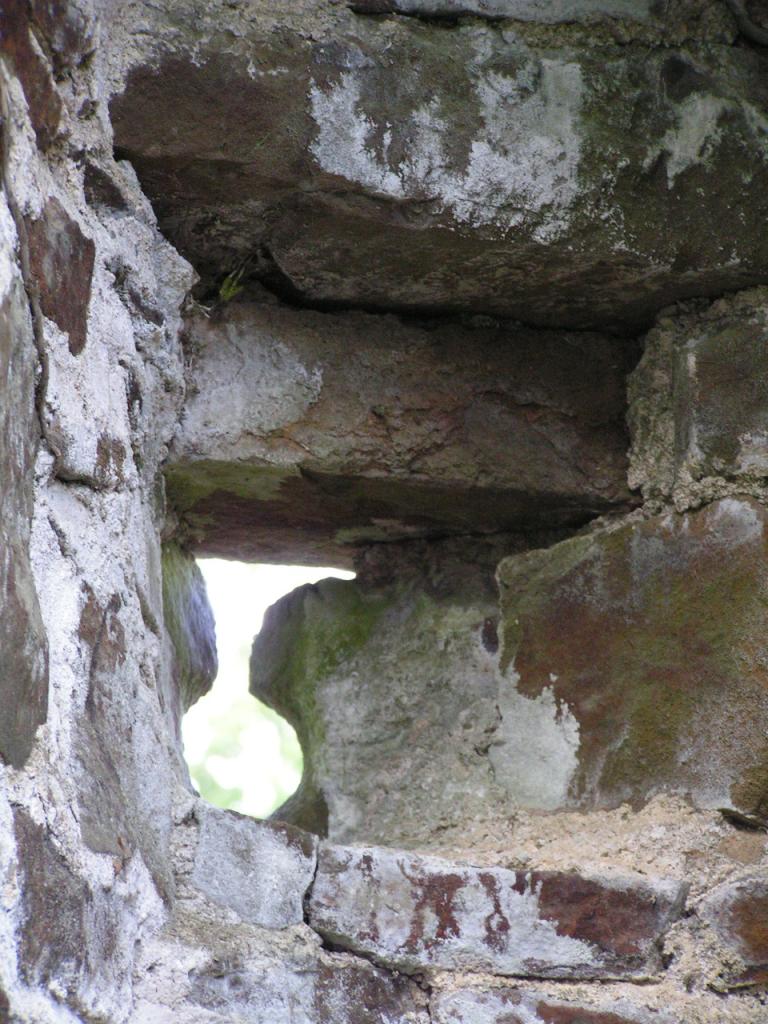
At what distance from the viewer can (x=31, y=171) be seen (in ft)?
3.43

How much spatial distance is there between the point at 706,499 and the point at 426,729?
424 millimetres

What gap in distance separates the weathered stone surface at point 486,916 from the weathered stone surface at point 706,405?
0.44m

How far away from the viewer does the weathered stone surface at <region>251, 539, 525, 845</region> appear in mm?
1491

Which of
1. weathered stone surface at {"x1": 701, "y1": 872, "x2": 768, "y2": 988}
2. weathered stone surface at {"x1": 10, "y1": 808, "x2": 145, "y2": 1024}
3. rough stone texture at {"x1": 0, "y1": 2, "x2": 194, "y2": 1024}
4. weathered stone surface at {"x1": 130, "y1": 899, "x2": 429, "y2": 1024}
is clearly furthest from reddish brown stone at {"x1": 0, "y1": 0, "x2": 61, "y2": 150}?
weathered stone surface at {"x1": 701, "y1": 872, "x2": 768, "y2": 988}

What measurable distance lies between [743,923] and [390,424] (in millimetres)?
641

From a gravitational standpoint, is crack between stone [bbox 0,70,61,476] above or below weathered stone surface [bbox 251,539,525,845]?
above

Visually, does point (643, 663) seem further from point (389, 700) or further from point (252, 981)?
point (252, 981)

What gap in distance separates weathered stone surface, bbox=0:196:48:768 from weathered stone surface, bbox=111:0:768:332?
14.3 inches

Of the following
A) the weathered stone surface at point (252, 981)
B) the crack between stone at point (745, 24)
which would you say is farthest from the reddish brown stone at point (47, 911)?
the crack between stone at point (745, 24)

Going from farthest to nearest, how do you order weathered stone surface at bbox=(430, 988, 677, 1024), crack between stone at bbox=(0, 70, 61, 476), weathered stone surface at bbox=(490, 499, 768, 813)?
1. weathered stone surface at bbox=(490, 499, 768, 813)
2. weathered stone surface at bbox=(430, 988, 677, 1024)
3. crack between stone at bbox=(0, 70, 61, 476)

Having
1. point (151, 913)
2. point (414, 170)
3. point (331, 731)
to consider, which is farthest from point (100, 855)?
point (414, 170)

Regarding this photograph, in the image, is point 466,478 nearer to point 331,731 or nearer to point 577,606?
point 577,606

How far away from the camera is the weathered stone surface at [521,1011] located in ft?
3.91

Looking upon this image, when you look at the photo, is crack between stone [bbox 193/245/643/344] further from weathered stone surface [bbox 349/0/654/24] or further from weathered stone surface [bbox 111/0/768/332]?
weathered stone surface [bbox 349/0/654/24]
